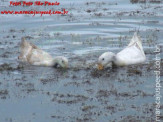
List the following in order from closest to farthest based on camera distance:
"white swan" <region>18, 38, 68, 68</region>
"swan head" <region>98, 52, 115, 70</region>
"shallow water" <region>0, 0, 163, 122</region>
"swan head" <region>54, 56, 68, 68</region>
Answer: "shallow water" <region>0, 0, 163, 122</region> < "swan head" <region>98, 52, 115, 70</region> < "swan head" <region>54, 56, 68, 68</region> < "white swan" <region>18, 38, 68, 68</region>

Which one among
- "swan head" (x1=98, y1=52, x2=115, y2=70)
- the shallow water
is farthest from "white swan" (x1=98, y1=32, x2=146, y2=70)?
the shallow water

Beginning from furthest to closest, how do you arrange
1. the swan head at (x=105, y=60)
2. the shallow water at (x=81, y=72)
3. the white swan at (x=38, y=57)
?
the white swan at (x=38, y=57), the swan head at (x=105, y=60), the shallow water at (x=81, y=72)

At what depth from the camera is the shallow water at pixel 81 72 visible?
13547 mm

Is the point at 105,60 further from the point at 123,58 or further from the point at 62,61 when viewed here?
the point at 62,61

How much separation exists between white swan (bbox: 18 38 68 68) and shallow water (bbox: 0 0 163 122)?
0.86ft

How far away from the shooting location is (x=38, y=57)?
61.0ft

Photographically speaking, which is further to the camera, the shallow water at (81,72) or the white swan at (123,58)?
the white swan at (123,58)

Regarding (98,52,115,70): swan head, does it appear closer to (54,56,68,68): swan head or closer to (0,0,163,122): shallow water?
(0,0,163,122): shallow water

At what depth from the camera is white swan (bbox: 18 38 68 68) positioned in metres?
17.9

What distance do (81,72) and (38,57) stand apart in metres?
A: 2.08

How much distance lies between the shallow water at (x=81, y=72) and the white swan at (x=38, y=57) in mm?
262

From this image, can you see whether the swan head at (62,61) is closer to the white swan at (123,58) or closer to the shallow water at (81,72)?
the shallow water at (81,72)

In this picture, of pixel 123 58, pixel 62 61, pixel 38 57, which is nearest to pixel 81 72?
pixel 62 61

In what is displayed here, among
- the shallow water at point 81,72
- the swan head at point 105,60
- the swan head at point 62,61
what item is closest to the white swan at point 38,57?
the swan head at point 62,61
